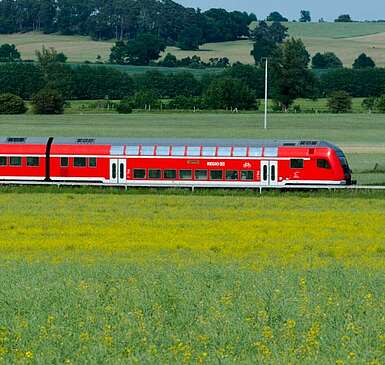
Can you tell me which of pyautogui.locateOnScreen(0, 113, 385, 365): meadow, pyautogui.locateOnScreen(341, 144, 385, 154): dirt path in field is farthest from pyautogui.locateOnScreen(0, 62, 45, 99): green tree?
pyautogui.locateOnScreen(0, 113, 385, 365): meadow

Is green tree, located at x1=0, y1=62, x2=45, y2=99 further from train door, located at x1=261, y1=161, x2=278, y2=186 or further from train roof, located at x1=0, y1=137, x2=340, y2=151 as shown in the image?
train door, located at x1=261, y1=161, x2=278, y2=186

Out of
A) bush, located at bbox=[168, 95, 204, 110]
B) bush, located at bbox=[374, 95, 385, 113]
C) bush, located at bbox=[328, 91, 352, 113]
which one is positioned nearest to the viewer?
bush, located at bbox=[328, 91, 352, 113]

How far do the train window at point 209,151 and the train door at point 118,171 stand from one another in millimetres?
3918

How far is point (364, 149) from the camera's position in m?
91.6

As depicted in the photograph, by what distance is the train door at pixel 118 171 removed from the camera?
56.8m

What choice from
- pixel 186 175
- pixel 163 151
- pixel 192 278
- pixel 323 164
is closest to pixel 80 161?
pixel 163 151

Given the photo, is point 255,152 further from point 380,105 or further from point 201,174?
point 380,105

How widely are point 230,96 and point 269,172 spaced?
316 feet

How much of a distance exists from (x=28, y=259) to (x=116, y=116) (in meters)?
107

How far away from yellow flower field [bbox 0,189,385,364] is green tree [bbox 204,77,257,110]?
361 ft

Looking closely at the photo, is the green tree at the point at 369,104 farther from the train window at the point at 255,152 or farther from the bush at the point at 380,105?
the train window at the point at 255,152

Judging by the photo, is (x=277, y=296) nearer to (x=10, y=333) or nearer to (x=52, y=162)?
(x=10, y=333)

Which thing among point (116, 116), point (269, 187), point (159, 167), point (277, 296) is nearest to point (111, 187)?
point (159, 167)

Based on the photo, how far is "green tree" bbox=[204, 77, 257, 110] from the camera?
5896 inches
